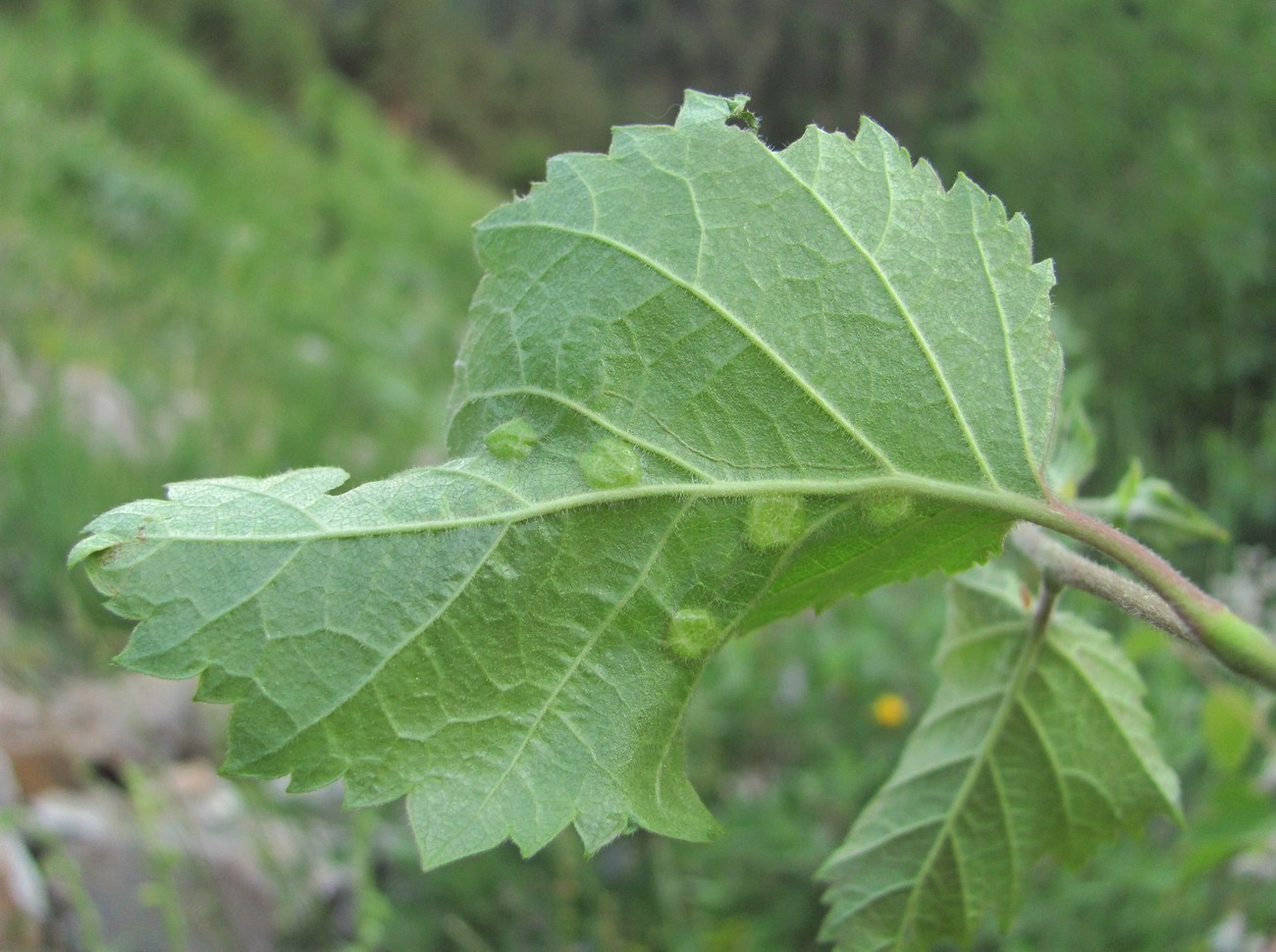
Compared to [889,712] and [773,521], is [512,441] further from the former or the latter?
[889,712]

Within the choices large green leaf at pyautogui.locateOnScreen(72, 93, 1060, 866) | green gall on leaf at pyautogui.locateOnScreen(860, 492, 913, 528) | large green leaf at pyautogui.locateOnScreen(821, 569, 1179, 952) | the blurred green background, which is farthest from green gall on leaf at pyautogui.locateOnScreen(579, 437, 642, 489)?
large green leaf at pyautogui.locateOnScreen(821, 569, 1179, 952)

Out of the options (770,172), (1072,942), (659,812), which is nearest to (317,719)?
(659,812)

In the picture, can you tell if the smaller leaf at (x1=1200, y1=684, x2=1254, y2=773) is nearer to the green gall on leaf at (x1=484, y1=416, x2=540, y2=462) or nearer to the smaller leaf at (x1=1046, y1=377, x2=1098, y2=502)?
the smaller leaf at (x1=1046, y1=377, x2=1098, y2=502)

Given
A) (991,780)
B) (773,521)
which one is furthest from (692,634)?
(991,780)

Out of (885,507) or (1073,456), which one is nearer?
(885,507)

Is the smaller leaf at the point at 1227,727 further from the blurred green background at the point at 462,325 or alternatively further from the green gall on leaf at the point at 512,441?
the green gall on leaf at the point at 512,441

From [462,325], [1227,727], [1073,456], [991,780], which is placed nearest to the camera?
[991,780]

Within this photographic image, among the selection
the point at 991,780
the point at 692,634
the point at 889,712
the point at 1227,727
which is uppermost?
the point at 692,634
